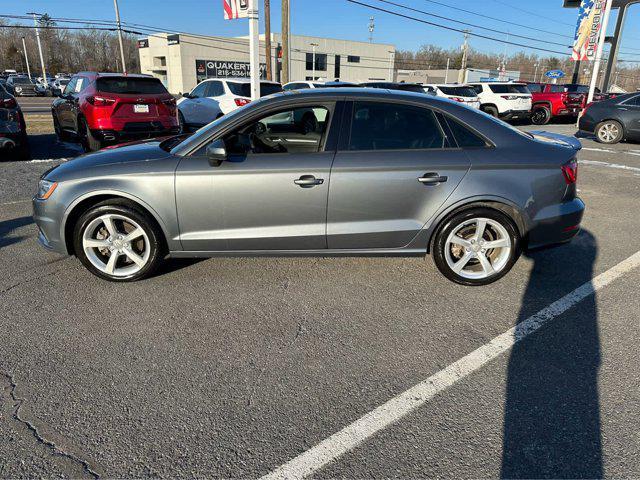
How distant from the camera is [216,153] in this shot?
11.3 ft

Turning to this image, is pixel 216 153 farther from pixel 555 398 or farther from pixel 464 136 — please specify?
pixel 555 398

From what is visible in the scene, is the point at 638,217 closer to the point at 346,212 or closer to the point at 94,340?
the point at 346,212

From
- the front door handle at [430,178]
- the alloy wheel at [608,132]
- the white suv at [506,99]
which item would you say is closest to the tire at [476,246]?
the front door handle at [430,178]

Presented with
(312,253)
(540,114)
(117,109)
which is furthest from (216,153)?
(540,114)

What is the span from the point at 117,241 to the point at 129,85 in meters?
6.79

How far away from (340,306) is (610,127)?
1335 cm

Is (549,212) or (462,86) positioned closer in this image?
(549,212)

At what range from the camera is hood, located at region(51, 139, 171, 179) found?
3.71 metres

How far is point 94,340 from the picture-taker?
3.02 metres

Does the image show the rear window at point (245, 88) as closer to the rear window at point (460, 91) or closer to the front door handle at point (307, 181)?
the rear window at point (460, 91)

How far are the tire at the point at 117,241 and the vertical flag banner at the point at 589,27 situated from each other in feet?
71.7

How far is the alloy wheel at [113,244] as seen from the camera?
372 cm

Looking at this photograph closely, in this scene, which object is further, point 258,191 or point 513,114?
point 513,114

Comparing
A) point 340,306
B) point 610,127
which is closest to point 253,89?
point 340,306
